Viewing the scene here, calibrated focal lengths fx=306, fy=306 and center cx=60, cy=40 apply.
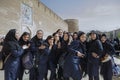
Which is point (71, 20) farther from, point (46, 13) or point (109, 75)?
point (109, 75)

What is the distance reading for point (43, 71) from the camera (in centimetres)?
709

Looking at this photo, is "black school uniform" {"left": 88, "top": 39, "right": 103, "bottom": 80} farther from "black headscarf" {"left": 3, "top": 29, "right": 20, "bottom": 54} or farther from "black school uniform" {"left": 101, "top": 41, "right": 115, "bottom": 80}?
"black headscarf" {"left": 3, "top": 29, "right": 20, "bottom": 54}

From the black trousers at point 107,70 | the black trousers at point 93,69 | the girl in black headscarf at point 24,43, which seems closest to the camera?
the girl in black headscarf at point 24,43

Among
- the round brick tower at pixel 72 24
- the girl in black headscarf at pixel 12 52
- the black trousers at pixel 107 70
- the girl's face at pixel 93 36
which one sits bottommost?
the black trousers at pixel 107 70

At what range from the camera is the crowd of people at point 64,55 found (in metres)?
6.19

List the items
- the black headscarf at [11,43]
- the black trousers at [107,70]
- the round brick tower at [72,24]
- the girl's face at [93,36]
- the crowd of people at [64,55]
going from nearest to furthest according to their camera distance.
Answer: the black headscarf at [11,43] → the crowd of people at [64,55] → the girl's face at [93,36] → the black trousers at [107,70] → the round brick tower at [72,24]

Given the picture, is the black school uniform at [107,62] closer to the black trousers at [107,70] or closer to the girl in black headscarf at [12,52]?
the black trousers at [107,70]

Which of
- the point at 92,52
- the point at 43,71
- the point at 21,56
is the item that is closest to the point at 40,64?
the point at 43,71

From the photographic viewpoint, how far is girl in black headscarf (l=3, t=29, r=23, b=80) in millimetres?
6078

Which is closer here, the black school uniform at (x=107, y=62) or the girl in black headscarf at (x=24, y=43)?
the girl in black headscarf at (x=24, y=43)

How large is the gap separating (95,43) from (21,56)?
1.64 metres

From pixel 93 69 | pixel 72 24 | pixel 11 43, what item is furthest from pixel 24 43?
pixel 72 24

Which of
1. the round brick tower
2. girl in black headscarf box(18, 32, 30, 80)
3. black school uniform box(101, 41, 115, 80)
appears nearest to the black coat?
black school uniform box(101, 41, 115, 80)

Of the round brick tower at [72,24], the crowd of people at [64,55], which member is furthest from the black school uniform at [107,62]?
the round brick tower at [72,24]
